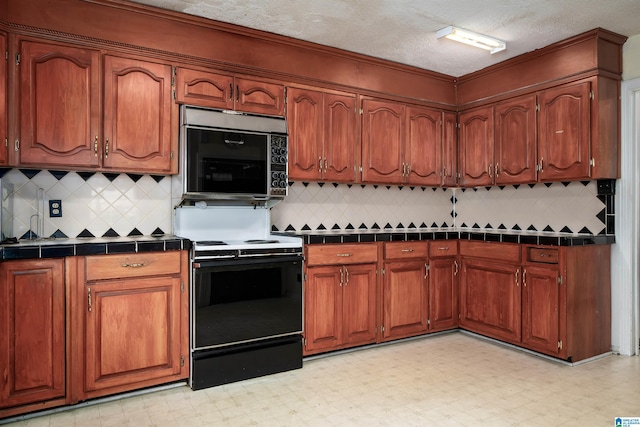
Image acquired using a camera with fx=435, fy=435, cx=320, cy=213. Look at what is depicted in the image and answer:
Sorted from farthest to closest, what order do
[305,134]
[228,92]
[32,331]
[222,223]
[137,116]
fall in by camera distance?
[305,134] → [222,223] → [228,92] → [137,116] → [32,331]

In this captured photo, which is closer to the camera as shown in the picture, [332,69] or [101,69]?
[101,69]

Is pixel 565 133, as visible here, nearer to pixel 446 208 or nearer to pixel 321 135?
pixel 446 208

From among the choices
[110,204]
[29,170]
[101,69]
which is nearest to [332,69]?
[101,69]

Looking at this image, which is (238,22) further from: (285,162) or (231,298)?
(231,298)

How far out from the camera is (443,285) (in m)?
4.13

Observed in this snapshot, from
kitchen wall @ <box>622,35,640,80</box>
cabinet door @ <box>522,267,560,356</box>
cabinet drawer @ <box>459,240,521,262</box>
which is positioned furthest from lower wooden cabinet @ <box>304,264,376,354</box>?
kitchen wall @ <box>622,35,640,80</box>

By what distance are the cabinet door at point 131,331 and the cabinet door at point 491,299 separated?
2649mm

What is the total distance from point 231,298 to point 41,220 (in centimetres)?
138

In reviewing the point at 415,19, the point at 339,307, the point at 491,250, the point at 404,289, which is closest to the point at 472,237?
the point at 491,250

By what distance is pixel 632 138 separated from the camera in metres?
3.45

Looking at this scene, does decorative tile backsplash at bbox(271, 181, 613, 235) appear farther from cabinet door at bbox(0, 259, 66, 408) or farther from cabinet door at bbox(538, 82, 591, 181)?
cabinet door at bbox(0, 259, 66, 408)

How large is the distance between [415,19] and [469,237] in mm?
2008

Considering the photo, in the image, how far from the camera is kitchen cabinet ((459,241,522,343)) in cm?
366

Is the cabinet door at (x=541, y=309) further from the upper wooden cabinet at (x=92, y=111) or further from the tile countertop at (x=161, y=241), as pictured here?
the upper wooden cabinet at (x=92, y=111)
